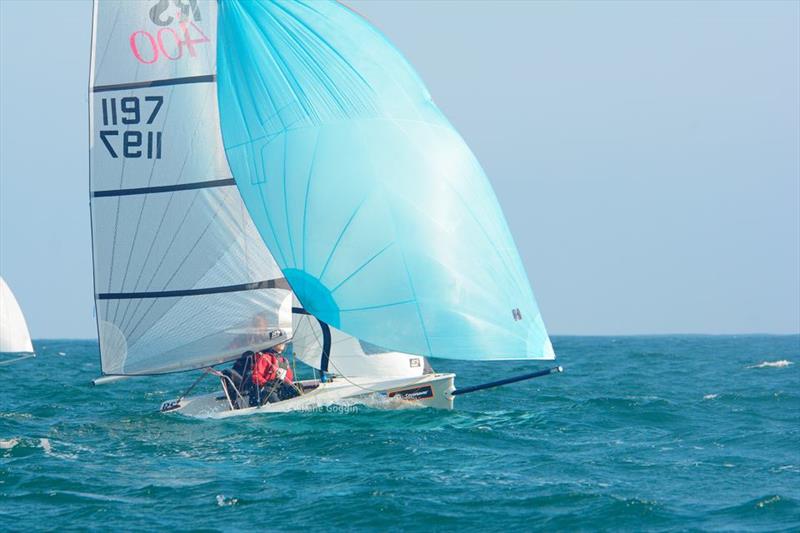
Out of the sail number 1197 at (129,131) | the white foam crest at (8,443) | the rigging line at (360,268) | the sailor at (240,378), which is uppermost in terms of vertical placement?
the sail number 1197 at (129,131)

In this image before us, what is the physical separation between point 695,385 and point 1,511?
20983 mm

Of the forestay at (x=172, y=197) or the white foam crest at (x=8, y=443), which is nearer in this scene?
the white foam crest at (x=8, y=443)

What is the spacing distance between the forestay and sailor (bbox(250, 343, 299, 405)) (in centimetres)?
80

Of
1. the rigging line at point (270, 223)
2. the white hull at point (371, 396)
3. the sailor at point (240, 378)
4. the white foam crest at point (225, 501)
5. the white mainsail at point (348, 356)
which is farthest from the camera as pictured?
the white mainsail at point (348, 356)

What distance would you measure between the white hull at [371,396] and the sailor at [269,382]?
22cm

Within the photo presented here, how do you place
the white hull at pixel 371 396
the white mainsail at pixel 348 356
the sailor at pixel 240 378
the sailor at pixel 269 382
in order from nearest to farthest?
1. the white hull at pixel 371 396
2. the sailor at pixel 269 382
3. the sailor at pixel 240 378
4. the white mainsail at pixel 348 356

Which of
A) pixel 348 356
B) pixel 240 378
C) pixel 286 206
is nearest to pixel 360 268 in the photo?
pixel 286 206

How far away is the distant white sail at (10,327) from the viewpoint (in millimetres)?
44250

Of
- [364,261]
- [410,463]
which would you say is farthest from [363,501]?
[364,261]

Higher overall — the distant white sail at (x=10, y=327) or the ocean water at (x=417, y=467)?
the distant white sail at (x=10, y=327)

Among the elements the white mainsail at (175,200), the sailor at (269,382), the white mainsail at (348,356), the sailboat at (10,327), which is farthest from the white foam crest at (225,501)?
the sailboat at (10,327)

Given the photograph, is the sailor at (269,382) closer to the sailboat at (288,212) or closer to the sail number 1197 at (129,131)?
the sailboat at (288,212)

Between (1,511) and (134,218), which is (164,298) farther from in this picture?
(1,511)

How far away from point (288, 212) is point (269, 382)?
3.07 m
